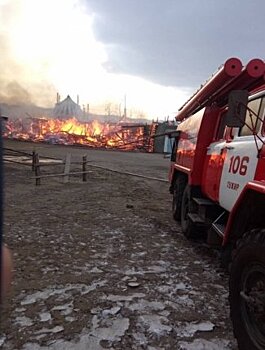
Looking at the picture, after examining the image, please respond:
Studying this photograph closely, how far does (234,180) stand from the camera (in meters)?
4.57

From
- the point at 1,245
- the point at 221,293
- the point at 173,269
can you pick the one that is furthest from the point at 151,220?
the point at 1,245

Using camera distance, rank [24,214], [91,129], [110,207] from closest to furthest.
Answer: [24,214] → [110,207] → [91,129]

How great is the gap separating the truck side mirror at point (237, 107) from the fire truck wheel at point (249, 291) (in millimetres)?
983

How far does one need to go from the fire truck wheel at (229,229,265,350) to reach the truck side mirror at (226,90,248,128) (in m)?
0.98

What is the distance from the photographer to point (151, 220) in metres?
8.52

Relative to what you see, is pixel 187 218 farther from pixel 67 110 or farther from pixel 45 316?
pixel 67 110

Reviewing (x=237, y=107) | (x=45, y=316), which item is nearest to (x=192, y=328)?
(x=45, y=316)

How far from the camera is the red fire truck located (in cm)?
321

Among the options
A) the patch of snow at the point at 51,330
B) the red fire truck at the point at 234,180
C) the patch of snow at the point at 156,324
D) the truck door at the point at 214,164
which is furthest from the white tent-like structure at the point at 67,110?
the patch of snow at the point at 51,330

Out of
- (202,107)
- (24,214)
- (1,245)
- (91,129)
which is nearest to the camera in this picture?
(1,245)

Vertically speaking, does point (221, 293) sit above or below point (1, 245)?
below

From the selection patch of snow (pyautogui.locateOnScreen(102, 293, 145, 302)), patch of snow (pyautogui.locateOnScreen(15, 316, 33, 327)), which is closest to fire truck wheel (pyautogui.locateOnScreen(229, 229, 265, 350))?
patch of snow (pyautogui.locateOnScreen(102, 293, 145, 302))

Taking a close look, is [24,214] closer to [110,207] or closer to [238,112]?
[110,207]

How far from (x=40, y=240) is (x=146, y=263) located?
1.86 meters
